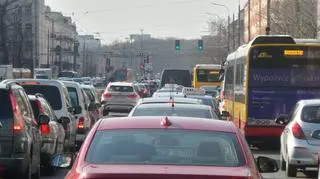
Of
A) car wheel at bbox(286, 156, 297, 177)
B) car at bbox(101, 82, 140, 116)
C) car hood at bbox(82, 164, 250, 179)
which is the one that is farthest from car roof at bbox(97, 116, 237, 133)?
car at bbox(101, 82, 140, 116)

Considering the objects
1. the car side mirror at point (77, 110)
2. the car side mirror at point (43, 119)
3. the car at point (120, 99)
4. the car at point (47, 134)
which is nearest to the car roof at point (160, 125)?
the car side mirror at point (43, 119)

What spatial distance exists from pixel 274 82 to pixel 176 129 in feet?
53.1

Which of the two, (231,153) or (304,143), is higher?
(231,153)

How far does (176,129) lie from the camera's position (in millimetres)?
6727

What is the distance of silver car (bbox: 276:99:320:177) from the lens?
50.5 ft

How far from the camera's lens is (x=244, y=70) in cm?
2356

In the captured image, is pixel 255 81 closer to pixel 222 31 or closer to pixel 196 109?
pixel 196 109

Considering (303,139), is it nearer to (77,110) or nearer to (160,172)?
(77,110)

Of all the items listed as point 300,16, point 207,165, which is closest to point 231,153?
point 207,165

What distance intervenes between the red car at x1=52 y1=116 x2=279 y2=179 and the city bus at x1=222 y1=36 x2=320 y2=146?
1559 centimetres

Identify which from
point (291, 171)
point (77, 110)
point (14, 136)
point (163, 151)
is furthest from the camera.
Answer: point (77, 110)

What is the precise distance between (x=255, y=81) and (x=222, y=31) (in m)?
84.2

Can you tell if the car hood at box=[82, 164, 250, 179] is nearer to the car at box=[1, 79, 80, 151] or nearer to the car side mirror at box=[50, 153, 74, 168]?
the car side mirror at box=[50, 153, 74, 168]

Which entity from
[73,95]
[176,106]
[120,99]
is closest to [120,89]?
[120,99]
